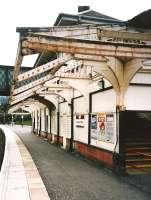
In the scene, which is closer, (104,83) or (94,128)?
(104,83)

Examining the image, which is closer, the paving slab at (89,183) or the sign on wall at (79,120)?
the paving slab at (89,183)

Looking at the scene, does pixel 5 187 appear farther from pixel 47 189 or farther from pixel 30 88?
pixel 30 88

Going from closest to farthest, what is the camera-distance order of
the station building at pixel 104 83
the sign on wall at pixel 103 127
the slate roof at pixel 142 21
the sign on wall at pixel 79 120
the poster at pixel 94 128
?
1. the station building at pixel 104 83
2. the sign on wall at pixel 103 127
3. the poster at pixel 94 128
4. the slate roof at pixel 142 21
5. the sign on wall at pixel 79 120

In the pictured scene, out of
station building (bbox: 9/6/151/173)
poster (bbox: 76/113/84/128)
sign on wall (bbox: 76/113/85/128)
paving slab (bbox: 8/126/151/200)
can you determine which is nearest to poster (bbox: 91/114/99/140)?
station building (bbox: 9/6/151/173)

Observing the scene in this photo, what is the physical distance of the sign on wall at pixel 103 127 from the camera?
45.8ft

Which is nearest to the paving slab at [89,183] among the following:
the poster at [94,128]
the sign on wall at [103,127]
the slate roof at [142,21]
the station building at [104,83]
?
the station building at [104,83]

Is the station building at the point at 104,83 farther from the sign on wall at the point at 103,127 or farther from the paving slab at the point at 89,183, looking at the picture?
the paving slab at the point at 89,183

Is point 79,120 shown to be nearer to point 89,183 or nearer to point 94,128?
point 94,128

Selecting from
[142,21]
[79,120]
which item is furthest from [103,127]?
[142,21]

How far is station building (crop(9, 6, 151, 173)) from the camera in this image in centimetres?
1025

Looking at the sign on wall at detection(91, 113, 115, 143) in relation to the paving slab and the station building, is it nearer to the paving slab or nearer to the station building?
the station building

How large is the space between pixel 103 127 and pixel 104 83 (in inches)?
75.9

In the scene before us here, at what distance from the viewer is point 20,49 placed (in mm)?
9234

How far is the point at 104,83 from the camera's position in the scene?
14.8m
